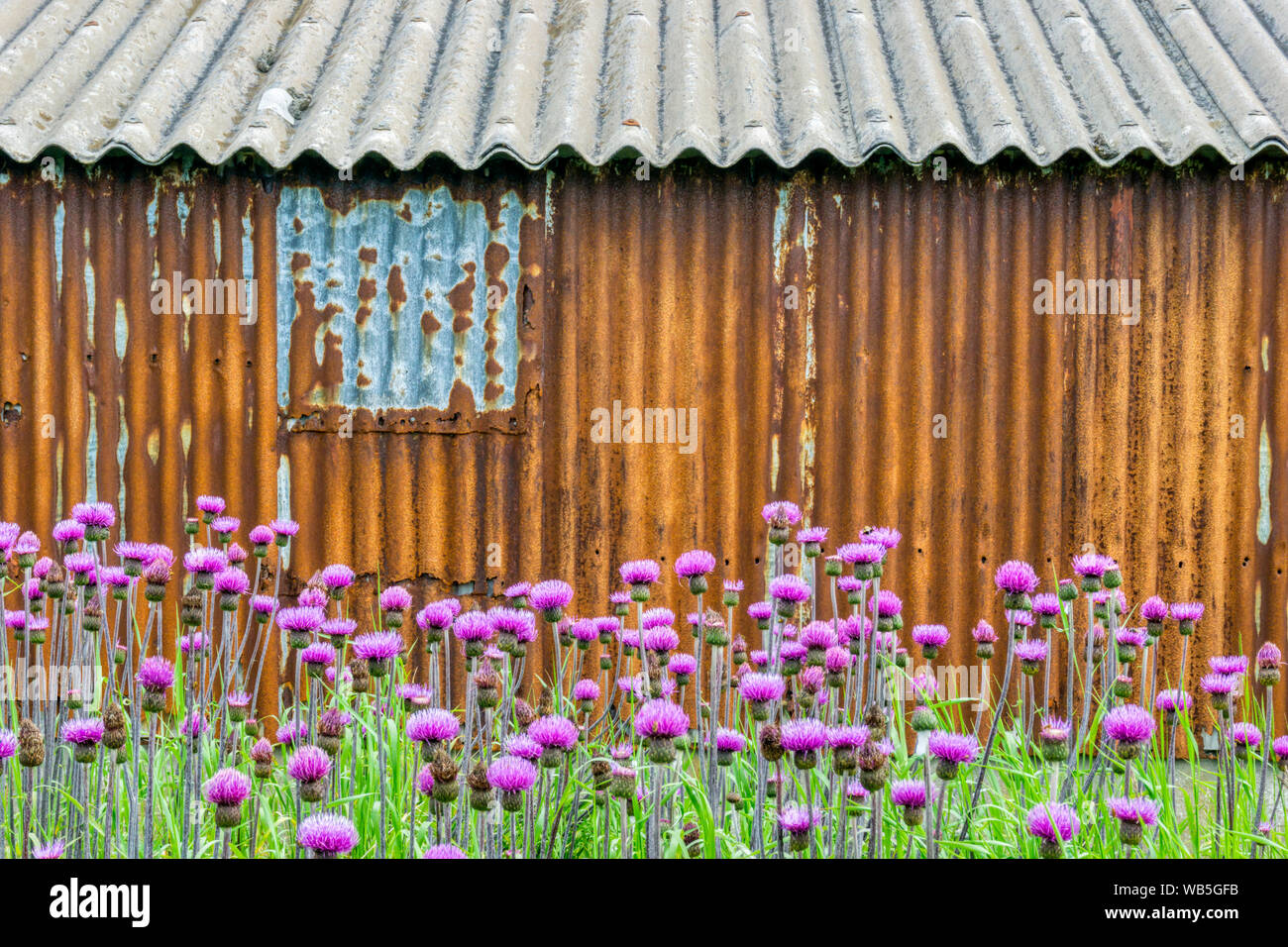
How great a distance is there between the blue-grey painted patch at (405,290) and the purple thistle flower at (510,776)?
8.06ft

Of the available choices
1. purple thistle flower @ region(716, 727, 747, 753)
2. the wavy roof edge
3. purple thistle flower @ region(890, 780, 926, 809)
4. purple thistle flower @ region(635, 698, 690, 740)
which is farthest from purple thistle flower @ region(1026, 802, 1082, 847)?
the wavy roof edge

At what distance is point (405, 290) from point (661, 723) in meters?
2.73

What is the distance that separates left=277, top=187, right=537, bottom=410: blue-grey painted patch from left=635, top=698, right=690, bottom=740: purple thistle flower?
2.38m

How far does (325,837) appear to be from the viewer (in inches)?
63.4

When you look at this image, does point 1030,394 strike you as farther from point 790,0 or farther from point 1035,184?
point 790,0

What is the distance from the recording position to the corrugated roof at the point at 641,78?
374 cm

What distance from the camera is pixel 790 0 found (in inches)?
199

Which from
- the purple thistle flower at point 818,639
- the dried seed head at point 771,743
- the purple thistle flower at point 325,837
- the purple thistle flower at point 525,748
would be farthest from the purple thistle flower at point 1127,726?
the purple thistle flower at point 325,837

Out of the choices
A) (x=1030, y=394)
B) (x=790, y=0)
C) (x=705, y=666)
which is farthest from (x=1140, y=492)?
(x=790, y=0)

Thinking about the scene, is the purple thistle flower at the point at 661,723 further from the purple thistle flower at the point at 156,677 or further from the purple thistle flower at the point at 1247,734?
the purple thistle flower at the point at 1247,734

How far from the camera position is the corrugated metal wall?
3984 millimetres

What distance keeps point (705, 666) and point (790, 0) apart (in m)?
3.65

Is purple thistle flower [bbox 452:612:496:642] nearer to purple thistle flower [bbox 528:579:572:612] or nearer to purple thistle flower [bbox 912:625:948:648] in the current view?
purple thistle flower [bbox 528:579:572:612]

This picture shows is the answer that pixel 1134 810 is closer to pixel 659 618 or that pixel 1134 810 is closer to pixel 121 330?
pixel 659 618
